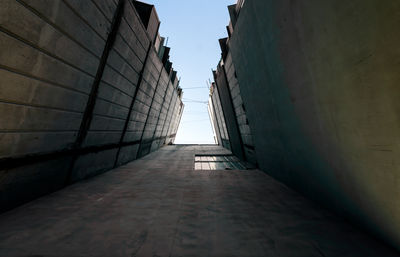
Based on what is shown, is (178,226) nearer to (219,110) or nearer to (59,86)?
(59,86)

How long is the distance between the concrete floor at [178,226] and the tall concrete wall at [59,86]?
1.22 meters

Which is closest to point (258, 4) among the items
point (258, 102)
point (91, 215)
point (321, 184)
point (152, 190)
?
point (258, 102)

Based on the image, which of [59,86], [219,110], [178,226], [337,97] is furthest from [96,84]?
[219,110]

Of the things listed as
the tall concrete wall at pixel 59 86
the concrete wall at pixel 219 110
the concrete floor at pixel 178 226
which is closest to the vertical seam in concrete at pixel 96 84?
the tall concrete wall at pixel 59 86

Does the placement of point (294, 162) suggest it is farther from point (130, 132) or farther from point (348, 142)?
point (130, 132)

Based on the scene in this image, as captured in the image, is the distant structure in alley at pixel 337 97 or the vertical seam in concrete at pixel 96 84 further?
the vertical seam in concrete at pixel 96 84

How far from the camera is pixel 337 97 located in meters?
3.96

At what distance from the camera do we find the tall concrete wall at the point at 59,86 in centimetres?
413

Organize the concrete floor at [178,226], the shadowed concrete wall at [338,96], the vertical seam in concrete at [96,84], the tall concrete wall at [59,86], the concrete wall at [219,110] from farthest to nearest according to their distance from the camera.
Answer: the concrete wall at [219,110] → the vertical seam in concrete at [96,84] → the tall concrete wall at [59,86] → the concrete floor at [178,226] → the shadowed concrete wall at [338,96]

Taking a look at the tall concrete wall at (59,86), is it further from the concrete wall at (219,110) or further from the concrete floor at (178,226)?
the concrete wall at (219,110)

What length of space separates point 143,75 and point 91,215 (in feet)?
28.7

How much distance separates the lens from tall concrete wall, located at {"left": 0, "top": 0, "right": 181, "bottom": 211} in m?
4.13

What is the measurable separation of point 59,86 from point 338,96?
8.18m

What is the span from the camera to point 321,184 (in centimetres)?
545
